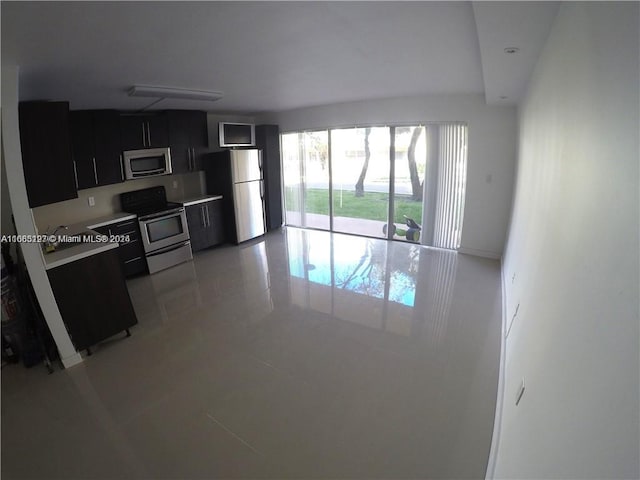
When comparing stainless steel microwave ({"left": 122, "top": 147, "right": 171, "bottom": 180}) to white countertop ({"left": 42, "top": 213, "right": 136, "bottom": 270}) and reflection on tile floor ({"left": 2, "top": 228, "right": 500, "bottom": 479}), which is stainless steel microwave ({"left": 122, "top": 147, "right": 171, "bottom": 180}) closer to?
white countertop ({"left": 42, "top": 213, "right": 136, "bottom": 270})

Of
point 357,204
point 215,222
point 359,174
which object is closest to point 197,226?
point 215,222

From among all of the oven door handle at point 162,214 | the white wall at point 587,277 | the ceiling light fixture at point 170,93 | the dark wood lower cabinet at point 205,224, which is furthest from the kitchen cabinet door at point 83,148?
the white wall at point 587,277

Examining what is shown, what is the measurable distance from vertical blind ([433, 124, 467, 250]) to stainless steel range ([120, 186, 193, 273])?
4040 millimetres

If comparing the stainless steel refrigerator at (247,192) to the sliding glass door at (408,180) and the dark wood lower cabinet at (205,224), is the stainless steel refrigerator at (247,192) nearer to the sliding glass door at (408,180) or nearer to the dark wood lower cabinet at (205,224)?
the dark wood lower cabinet at (205,224)

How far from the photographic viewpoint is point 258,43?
202cm

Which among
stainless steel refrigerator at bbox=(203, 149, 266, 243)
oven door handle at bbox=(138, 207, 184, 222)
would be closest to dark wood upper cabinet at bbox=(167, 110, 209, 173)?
stainless steel refrigerator at bbox=(203, 149, 266, 243)

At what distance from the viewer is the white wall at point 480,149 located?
445 cm

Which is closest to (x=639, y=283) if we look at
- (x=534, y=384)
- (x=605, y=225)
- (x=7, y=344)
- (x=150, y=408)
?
(x=605, y=225)

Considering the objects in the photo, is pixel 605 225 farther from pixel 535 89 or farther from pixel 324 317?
pixel 324 317

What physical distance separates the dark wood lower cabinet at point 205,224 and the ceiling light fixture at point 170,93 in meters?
2.07

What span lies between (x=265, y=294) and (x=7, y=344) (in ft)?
7.44

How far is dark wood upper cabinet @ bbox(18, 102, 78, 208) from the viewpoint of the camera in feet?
8.20

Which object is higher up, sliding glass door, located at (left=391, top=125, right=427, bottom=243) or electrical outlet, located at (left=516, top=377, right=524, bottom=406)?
sliding glass door, located at (left=391, top=125, right=427, bottom=243)

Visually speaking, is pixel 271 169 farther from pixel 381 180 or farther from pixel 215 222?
pixel 381 180
